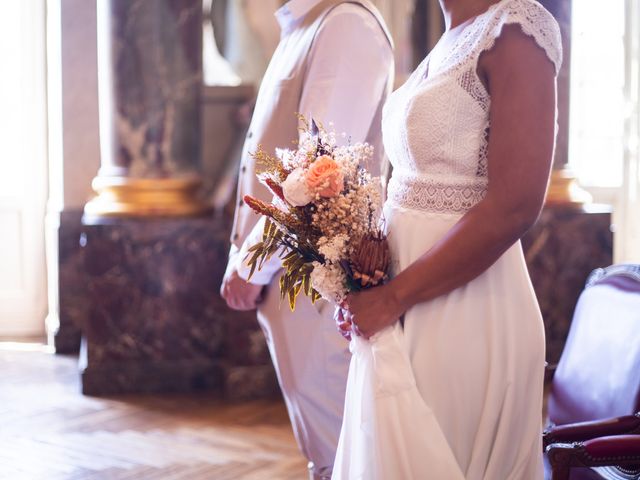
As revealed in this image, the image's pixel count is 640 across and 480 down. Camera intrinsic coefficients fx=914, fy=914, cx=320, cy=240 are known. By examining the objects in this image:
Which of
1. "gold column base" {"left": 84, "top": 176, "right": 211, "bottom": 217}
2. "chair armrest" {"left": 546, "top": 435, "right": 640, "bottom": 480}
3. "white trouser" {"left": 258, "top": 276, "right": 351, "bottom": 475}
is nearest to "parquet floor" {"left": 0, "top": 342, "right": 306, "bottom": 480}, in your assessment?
"gold column base" {"left": 84, "top": 176, "right": 211, "bottom": 217}

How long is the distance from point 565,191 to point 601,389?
3.24 m

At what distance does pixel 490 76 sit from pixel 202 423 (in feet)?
11.2

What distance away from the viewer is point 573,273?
5422 millimetres

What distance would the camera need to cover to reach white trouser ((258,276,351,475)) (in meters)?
2.49

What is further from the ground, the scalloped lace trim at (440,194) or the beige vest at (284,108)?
the beige vest at (284,108)

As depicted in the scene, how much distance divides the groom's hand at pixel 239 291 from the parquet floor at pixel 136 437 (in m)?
1.51

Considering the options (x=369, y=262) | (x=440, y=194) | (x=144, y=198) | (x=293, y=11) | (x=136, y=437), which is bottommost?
(x=136, y=437)

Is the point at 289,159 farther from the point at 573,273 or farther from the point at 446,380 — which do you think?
the point at 573,273

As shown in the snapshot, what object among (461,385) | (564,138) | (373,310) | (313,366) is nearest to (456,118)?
(373,310)

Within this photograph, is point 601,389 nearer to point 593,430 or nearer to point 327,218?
point 593,430

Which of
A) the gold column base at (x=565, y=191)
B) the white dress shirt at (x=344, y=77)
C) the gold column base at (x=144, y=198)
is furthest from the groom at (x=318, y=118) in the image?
the gold column base at (x=565, y=191)

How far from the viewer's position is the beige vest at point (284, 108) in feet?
8.21

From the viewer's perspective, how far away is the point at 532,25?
5.19ft

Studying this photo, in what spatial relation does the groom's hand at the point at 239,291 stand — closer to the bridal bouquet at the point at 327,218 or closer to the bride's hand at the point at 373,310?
the bridal bouquet at the point at 327,218
